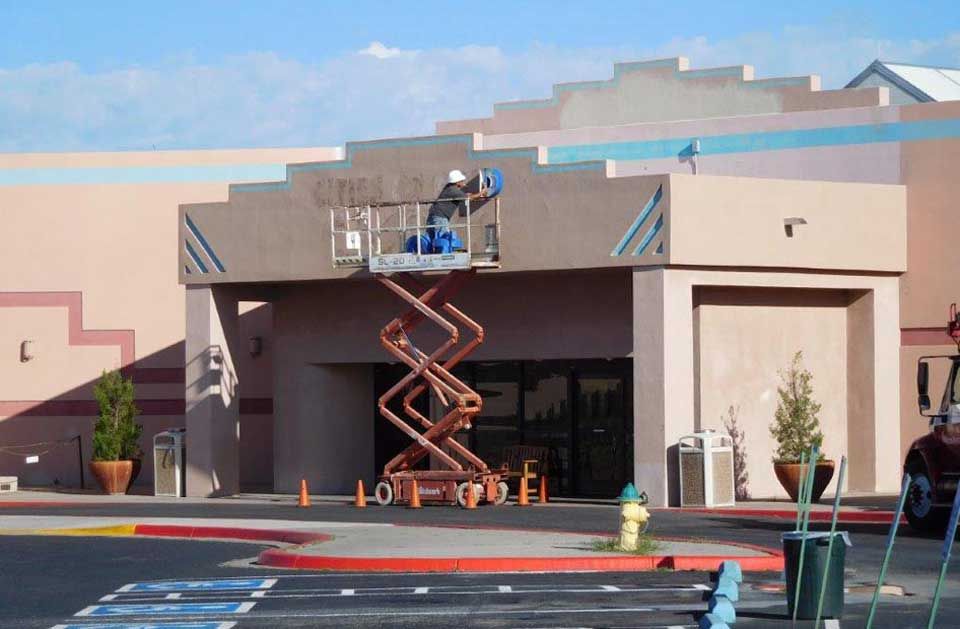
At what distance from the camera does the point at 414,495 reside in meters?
29.1

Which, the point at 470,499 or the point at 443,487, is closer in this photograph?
the point at 470,499

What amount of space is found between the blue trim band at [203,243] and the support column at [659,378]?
8.96 meters

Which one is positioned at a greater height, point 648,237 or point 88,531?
point 648,237

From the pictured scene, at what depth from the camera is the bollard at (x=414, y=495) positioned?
29.0 meters

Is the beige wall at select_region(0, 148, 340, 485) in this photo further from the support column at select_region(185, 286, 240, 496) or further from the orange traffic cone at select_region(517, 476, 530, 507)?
the orange traffic cone at select_region(517, 476, 530, 507)

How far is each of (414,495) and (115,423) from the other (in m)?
9.15

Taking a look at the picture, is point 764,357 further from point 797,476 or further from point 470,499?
point 470,499

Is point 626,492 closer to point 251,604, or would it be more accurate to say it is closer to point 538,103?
point 251,604

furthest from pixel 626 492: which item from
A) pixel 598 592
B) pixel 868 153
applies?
pixel 868 153

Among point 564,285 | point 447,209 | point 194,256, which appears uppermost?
point 447,209

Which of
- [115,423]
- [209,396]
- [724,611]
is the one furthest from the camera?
[115,423]

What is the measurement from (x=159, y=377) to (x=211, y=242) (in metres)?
6.59

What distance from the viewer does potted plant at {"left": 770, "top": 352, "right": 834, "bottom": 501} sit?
2831cm

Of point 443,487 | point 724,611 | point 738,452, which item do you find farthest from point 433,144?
point 724,611
